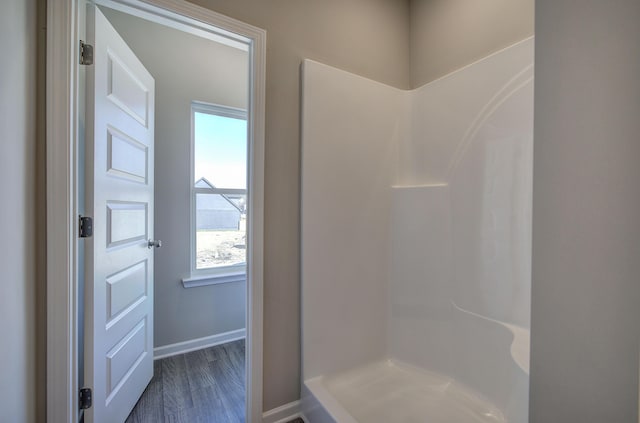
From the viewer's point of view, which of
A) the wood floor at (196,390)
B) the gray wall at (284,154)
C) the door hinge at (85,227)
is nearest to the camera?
the door hinge at (85,227)

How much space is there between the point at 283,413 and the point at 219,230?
1.61 m

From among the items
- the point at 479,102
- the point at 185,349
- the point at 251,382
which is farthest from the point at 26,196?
the point at 479,102

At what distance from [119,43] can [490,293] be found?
94.7 inches

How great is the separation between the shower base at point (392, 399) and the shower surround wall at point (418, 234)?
0.03 ft

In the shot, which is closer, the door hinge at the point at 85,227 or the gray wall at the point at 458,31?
the door hinge at the point at 85,227

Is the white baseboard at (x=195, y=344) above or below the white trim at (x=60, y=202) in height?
below

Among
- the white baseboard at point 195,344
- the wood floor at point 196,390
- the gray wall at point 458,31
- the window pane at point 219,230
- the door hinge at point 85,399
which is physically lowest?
the wood floor at point 196,390

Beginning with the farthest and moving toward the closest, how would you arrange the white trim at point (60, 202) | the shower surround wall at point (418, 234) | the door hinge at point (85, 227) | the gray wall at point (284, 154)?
the gray wall at point (284, 154)
the shower surround wall at point (418, 234)
the door hinge at point (85, 227)
the white trim at point (60, 202)

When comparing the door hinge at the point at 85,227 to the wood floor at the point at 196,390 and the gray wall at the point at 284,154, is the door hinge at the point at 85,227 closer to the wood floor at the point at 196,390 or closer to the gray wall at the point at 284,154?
the gray wall at the point at 284,154

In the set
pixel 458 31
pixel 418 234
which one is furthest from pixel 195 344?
pixel 458 31

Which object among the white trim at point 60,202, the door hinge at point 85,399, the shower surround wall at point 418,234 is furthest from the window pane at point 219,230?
the white trim at point 60,202

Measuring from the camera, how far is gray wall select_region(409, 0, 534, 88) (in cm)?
141

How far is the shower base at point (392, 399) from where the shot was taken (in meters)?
1.39

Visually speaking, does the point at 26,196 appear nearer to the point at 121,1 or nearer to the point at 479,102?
the point at 121,1
